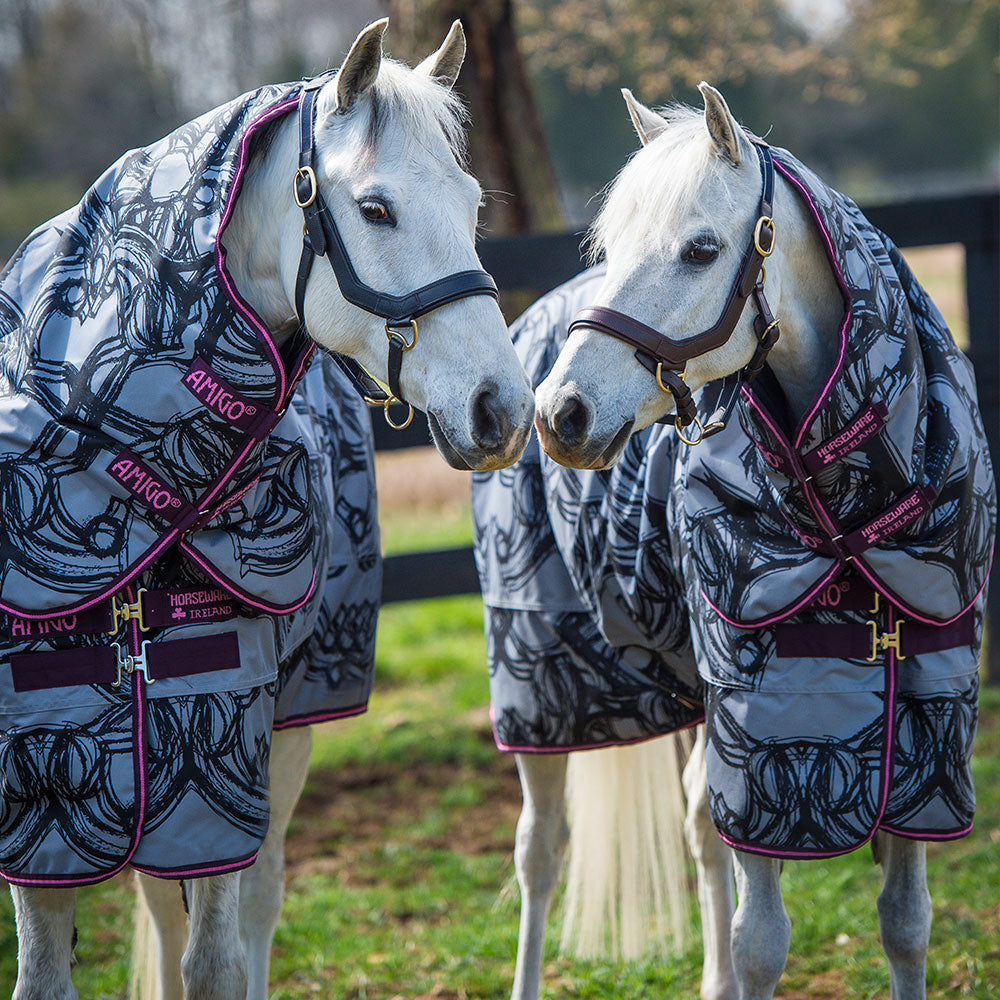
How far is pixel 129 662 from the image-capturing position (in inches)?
72.6

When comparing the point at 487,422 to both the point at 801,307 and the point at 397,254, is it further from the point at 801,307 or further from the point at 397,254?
the point at 801,307

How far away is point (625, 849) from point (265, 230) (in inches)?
75.9

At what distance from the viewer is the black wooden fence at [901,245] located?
393 cm

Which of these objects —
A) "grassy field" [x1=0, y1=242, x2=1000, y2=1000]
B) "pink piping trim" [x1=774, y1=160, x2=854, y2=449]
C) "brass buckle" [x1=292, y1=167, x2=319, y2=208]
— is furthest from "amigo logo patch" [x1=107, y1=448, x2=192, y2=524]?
"grassy field" [x1=0, y1=242, x2=1000, y2=1000]

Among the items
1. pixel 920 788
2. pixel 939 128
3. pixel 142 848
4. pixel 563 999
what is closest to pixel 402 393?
pixel 142 848

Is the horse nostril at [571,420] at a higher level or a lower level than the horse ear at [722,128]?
lower

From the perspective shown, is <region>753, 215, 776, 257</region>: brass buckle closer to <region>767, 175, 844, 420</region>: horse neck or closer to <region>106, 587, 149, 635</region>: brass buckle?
<region>767, 175, 844, 420</region>: horse neck

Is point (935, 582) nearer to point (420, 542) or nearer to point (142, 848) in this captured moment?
point (142, 848)

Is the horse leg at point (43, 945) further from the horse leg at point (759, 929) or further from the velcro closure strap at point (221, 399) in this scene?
the horse leg at point (759, 929)

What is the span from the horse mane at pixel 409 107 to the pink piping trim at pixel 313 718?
Answer: 4.12 feet

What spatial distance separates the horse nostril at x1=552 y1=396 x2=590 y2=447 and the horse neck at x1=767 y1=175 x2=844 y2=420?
394 mm

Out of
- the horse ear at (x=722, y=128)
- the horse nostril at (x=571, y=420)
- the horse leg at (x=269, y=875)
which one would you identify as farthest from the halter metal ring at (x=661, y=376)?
the horse leg at (x=269, y=875)

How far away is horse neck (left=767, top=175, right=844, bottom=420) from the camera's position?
6.51 feet

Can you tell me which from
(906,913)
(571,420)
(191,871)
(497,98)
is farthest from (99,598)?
(497,98)
